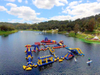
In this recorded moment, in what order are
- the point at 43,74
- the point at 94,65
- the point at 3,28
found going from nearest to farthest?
1. the point at 43,74
2. the point at 94,65
3. the point at 3,28

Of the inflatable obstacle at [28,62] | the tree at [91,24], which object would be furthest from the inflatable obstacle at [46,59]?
the tree at [91,24]

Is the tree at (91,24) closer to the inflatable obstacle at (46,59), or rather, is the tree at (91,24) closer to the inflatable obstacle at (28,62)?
the inflatable obstacle at (46,59)

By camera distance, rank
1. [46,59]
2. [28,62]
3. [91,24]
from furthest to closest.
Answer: [91,24] < [46,59] < [28,62]

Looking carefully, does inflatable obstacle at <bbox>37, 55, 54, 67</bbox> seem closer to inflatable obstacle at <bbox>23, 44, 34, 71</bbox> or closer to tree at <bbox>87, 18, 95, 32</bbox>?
inflatable obstacle at <bbox>23, 44, 34, 71</bbox>

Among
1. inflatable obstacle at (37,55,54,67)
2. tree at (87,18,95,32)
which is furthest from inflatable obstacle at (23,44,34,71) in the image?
tree at (87,18,95,32)

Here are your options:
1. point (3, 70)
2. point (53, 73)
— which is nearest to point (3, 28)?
point (3, 70)

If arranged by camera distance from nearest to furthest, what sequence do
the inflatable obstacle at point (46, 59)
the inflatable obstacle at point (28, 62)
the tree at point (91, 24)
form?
the inflatable obstacle at point (28, 62) → the inflatable obstacle at point (46, 59) → the tree at point (91, 24)

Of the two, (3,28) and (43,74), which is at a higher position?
(3,28)

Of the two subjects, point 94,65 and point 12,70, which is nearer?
point 12,70

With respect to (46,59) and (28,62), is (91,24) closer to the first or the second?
(46,59)

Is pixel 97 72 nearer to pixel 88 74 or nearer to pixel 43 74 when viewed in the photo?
→ pixel 88 74

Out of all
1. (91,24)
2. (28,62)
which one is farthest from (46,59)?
(91,24)
